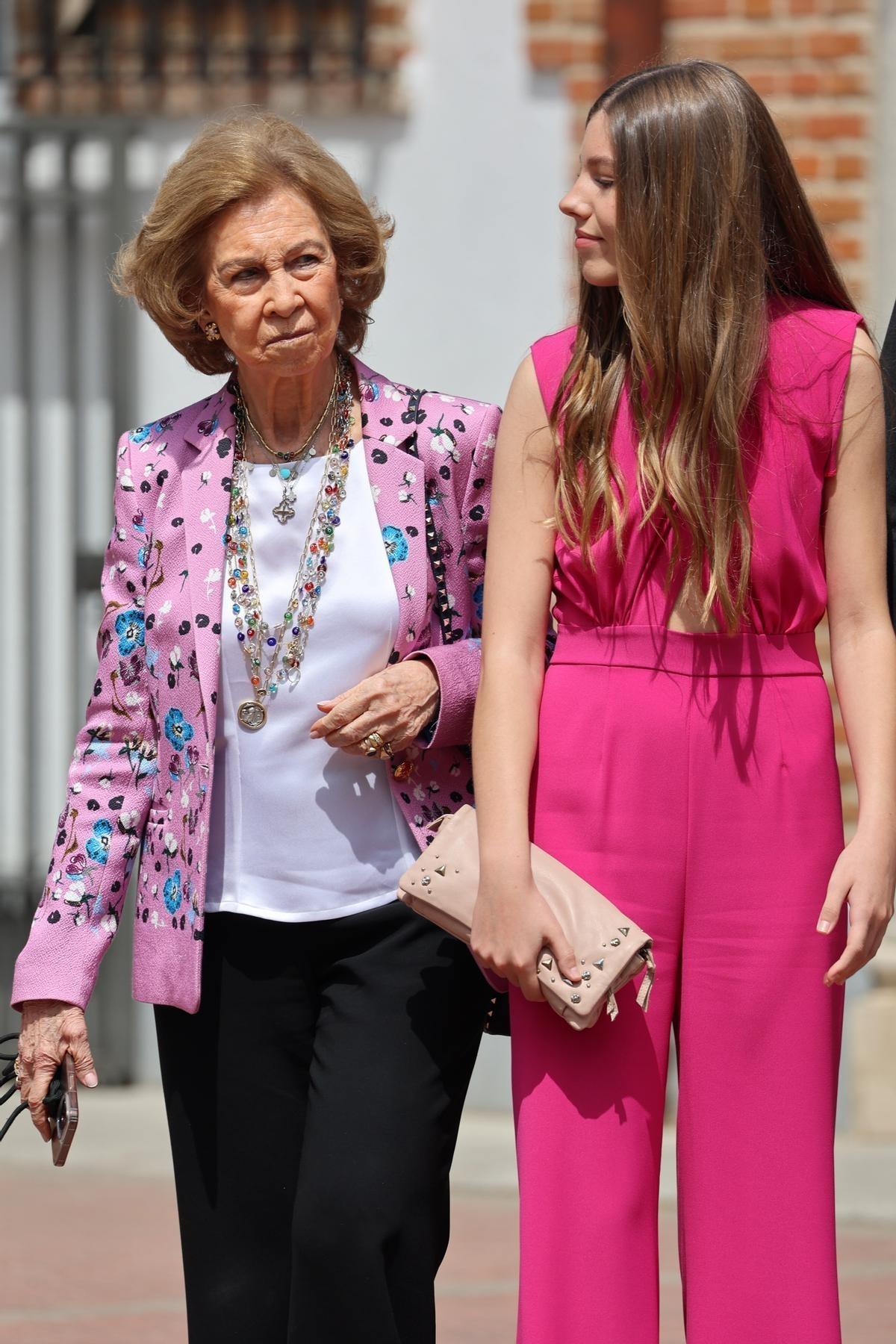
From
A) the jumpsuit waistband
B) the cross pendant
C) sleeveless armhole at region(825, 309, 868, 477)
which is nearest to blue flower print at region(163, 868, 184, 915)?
the cross pendant

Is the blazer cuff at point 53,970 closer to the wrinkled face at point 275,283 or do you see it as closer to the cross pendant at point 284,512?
the cross pendant at point 284,512

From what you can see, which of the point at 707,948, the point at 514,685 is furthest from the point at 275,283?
the point at 707,948

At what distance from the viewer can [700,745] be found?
2.53 m

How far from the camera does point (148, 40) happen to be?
649cm

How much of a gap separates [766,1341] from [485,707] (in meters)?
0.82

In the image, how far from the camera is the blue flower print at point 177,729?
293 centimetres

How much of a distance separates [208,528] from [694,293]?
2.64ft

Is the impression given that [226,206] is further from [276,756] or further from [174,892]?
[174,892]

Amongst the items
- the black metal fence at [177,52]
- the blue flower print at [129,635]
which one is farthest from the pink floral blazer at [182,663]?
the black metal fence at [177,52]

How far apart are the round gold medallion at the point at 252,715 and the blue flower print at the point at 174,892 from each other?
22cm

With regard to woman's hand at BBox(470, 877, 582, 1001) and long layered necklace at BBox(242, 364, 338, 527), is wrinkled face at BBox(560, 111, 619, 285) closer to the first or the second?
long layered necklace at BBox(242, 364, 338, 527)

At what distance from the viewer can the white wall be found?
245 inches

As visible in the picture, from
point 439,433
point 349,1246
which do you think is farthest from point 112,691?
point 349,1246

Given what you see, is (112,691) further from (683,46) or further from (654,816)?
(683,46)
